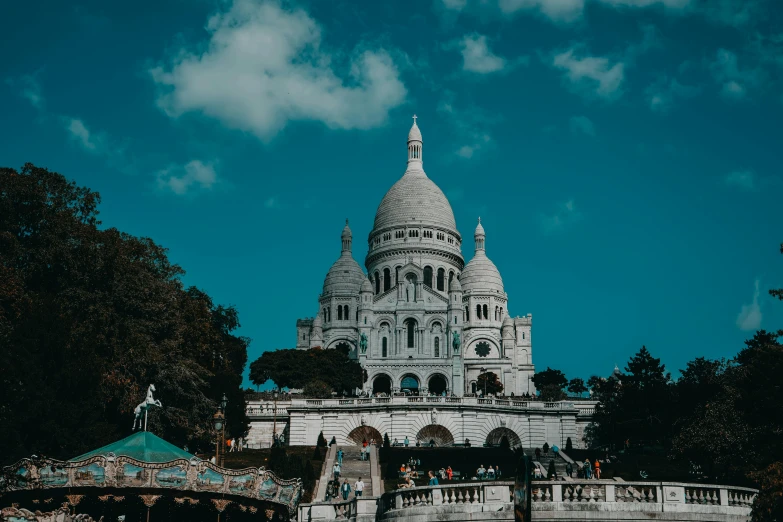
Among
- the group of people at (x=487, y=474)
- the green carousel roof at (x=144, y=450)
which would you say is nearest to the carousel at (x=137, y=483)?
the green carousel roof at (x=144, y=450)

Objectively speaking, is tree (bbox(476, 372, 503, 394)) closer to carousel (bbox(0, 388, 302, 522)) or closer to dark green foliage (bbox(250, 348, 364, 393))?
dark green foliage (bbox(250, 348, 364, 393))

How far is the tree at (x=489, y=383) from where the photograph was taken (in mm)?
101544

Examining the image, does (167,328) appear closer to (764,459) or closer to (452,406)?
(452,406)

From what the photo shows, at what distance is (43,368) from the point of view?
40.9 m

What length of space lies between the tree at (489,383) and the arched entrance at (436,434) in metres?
31.3

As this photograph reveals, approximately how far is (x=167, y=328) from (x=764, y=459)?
31.3m

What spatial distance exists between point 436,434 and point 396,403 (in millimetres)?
3312

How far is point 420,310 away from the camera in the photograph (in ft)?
367

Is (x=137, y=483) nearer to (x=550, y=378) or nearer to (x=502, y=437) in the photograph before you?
(x=502, y=437)

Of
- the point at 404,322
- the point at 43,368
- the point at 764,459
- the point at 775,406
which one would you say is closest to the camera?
the point at 764,459

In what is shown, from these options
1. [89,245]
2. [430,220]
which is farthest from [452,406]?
[430,220]

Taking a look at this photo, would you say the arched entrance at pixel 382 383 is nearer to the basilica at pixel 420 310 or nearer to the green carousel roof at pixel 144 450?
the basilica at pixel 420 310

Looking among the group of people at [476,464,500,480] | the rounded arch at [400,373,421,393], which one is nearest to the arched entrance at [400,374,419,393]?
the rounded arch at [400,373,421,393]

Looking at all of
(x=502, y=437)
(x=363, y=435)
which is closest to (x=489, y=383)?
(x=502, y=437)
